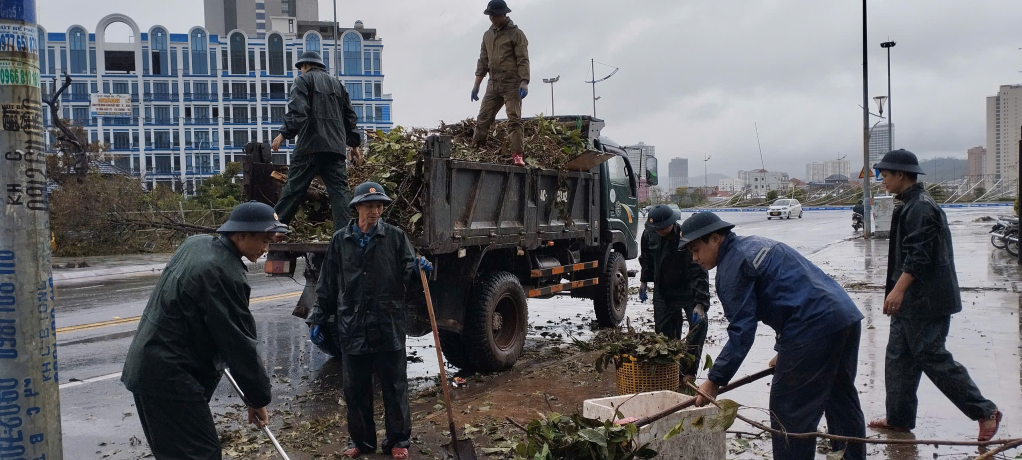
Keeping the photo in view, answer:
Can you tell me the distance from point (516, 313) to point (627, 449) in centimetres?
440

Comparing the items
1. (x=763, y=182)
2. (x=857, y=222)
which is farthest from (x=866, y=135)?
(x=763, y=182)

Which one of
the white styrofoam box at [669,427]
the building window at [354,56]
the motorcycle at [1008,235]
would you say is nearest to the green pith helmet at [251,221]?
the white styrofoam box at [669,427]

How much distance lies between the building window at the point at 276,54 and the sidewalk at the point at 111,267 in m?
62.7

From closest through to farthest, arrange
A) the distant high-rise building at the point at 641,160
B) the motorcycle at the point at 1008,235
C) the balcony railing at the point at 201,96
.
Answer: the distant high-rise building at the point at 641,160 → the motorcycle at the point at 1008,235 → the balcony railing at the point at 201,96

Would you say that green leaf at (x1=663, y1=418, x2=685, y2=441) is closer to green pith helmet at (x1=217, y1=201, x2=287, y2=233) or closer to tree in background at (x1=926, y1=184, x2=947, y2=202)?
green pith helmet at (x1=217, y1=201, x2=287, y2=233)

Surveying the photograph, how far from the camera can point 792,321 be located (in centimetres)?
446

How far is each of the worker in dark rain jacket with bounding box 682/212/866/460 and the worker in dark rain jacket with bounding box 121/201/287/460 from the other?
232 cm

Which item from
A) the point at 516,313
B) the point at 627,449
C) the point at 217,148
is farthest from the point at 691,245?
the point at 217,148

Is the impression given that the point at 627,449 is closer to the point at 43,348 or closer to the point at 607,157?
the point at 43,348

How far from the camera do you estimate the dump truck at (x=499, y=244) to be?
768 centimetres

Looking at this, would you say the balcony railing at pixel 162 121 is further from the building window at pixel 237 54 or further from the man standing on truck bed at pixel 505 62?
the man standing on truck bed at pixel 505 62

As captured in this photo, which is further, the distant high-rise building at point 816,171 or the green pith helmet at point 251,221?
the distant high-rise building at point 816,171

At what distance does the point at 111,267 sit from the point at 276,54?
67.2 metres

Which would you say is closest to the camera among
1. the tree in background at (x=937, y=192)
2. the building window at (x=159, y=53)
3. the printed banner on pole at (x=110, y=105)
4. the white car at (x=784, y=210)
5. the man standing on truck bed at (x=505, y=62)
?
the man standing on truck bed at (x=505, y=62)
